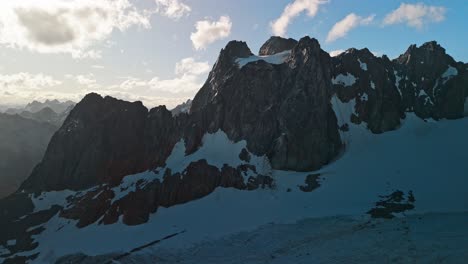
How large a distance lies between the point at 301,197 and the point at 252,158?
1659 centimetres

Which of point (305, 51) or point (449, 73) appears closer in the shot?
point (305, 51)

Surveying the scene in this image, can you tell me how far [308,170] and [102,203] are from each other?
45281 millimetres

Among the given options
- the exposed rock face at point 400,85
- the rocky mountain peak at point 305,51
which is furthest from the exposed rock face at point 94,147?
the exposed rock face at point 400,85

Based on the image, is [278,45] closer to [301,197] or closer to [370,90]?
[370,90]

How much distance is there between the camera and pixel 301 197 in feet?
265

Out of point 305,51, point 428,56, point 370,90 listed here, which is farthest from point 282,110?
point 428,56

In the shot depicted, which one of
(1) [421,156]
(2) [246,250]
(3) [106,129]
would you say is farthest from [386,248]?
(3) [106,129]

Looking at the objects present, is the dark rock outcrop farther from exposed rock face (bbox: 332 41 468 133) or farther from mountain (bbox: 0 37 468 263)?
mountain (bbox: 0 37 468 263)

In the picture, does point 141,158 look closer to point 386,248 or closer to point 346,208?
point 346,208

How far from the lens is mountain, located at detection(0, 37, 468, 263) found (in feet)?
244

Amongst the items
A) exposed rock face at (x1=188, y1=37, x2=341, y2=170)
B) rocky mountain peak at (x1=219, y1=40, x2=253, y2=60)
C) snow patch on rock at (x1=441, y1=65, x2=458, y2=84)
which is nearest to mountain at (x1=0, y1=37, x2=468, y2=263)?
exposed rock face at (x1=188, y1=37, x2=341, y2=170)

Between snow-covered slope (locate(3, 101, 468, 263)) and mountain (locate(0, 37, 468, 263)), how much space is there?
1.22ft

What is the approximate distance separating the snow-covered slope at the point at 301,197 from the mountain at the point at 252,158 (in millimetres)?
371

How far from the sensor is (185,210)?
265 ft
